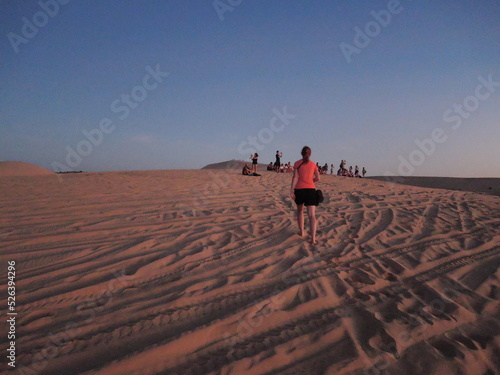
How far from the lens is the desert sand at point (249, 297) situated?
1895mm

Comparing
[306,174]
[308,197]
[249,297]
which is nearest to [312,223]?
[308,197]

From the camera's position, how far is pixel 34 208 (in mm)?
6152

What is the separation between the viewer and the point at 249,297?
2660 mm

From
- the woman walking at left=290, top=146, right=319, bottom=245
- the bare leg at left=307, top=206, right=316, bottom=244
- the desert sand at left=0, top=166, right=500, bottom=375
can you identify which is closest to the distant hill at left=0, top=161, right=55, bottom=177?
the desert sand at left=0, top=166, right=500, bottom=375

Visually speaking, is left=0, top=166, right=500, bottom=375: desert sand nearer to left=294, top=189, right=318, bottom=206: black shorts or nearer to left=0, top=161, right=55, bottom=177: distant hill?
left=294, top=189, right=318, bottom=206: black shorts

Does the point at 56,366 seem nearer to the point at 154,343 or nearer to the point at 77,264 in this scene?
the point at 154,343

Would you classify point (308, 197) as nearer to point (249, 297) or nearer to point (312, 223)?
point (312, 223)

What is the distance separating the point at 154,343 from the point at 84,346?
519mm

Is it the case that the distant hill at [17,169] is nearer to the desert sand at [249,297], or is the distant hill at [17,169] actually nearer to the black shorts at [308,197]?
the desert sand at [249,297]

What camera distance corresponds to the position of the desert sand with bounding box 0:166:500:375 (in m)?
1.89

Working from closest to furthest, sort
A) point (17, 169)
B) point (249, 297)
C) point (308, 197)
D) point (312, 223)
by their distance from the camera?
1. point (249, 297)
2. point (312, 223)
3. point (308, 197)
4. point (17, 169)

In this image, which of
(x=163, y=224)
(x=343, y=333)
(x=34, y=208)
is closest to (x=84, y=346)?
(x=343, y=333)

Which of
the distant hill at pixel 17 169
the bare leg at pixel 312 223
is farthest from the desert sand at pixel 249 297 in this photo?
the distant hill at pixel 17 169

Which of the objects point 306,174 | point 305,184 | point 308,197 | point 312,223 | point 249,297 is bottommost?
point 249,297
